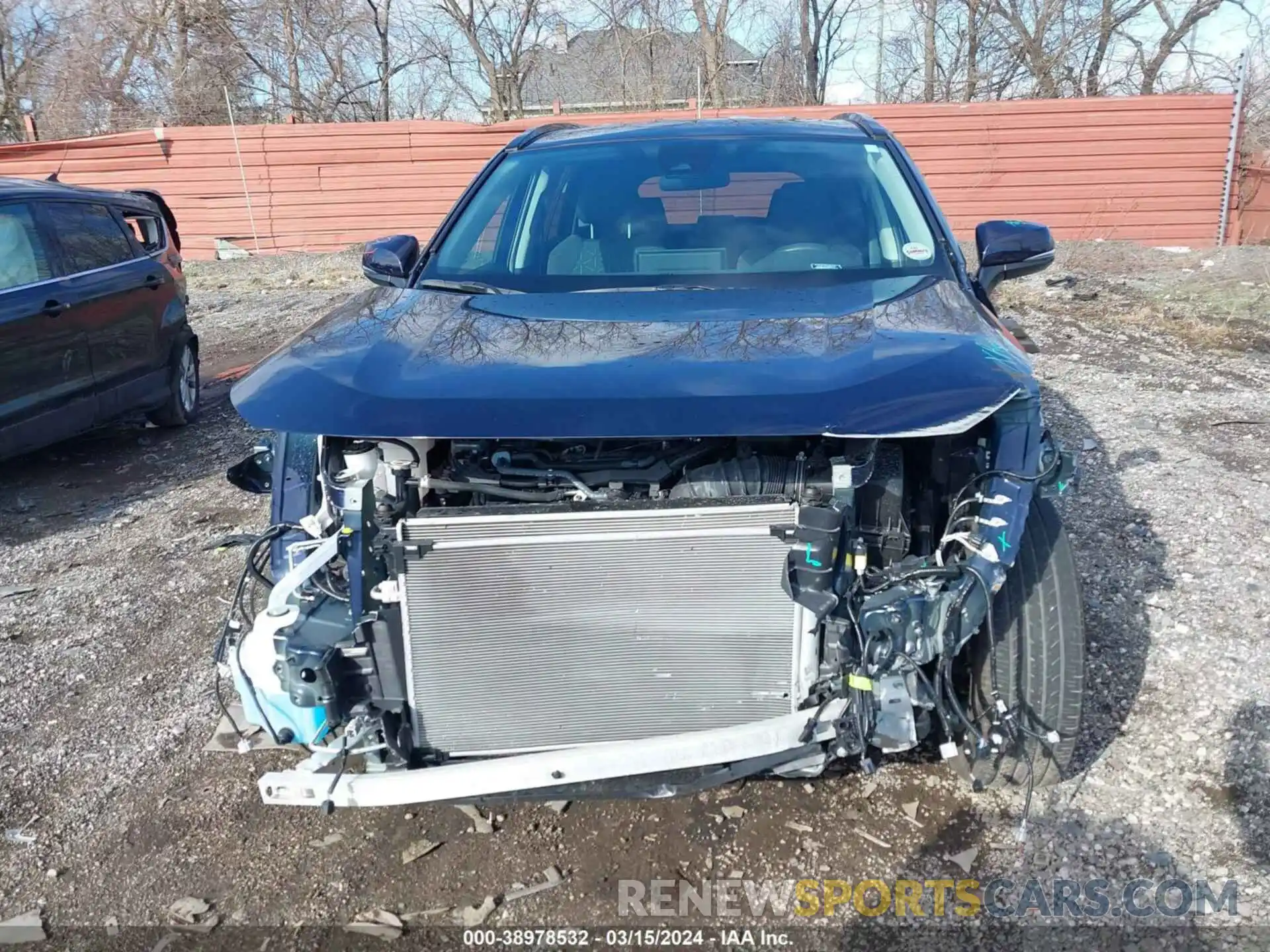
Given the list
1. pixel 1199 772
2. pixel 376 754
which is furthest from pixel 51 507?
pixel 1199 772

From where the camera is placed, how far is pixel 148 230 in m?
6.45

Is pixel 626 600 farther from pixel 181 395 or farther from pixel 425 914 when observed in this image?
pixel 181 395

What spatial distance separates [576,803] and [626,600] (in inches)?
33.6

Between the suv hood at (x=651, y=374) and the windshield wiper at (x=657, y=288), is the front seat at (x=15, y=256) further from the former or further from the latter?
the windshield wiper at (x=657, y=288)

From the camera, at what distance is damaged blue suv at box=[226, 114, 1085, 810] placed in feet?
6.48

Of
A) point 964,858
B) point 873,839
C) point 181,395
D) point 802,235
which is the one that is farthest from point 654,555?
point 181,395

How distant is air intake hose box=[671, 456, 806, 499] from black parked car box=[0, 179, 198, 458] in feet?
13.9

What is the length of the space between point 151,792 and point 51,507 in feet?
9.90

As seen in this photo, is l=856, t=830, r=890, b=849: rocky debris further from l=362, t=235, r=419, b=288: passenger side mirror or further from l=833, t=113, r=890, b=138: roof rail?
l=833, t=113, r=890, b=138: roof rail

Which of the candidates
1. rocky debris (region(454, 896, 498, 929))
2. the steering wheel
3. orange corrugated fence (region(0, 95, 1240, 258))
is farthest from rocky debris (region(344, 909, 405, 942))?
orange corrugated fence (region(0, 95, 1240, 258))

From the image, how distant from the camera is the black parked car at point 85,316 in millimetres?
4895

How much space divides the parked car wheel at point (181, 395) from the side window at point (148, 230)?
0.68m

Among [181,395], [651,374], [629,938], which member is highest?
[651,374]

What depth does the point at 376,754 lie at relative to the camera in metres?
2.12
